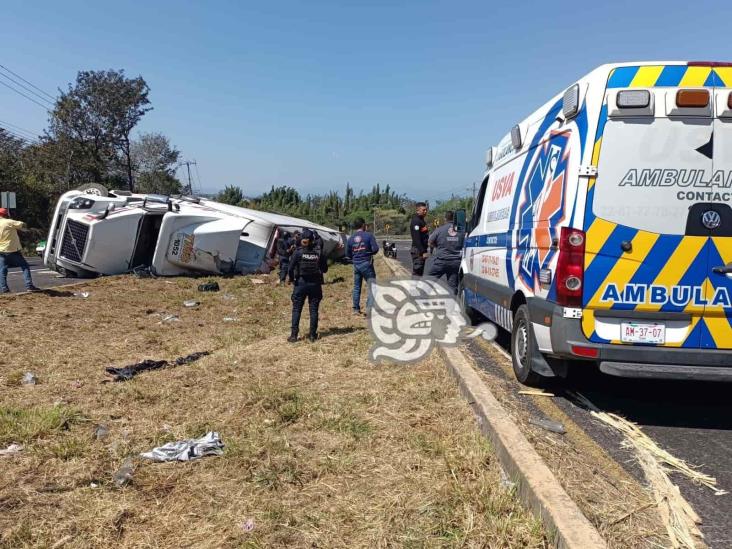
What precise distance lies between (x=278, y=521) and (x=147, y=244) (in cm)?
1322

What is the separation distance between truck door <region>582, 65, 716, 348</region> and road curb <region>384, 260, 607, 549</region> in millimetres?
1252

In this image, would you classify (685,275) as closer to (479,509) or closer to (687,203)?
(687,203)

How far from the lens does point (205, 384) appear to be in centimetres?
510

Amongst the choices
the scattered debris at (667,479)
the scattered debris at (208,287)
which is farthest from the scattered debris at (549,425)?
the scattered debris at (208,287)

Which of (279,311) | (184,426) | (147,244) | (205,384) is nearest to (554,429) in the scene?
(184,426)

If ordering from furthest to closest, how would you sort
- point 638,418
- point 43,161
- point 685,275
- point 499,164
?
point 43,161, point 499,164, point 638,418, point 685,275

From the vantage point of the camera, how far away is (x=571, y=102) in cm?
434

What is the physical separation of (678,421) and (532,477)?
2.18 meters

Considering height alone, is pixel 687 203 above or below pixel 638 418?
above

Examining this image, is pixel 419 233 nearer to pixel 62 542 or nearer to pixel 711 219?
pixel 711 219

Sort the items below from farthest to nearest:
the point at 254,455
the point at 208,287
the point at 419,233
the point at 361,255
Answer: the point at 208,287
the point at 419,233
the point at 361,255
the point at 254,455

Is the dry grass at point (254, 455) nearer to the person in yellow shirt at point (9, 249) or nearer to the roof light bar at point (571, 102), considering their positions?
the roof light bar at point (571, 102)

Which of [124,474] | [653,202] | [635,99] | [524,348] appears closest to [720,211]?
[653,202]

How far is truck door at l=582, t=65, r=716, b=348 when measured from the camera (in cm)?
400
